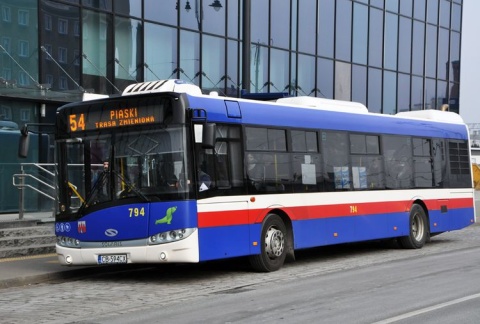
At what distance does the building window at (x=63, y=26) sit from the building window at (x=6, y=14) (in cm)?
148

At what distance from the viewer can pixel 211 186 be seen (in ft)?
38.4

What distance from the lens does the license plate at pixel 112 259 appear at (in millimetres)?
11406

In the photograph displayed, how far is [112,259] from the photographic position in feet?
37.7

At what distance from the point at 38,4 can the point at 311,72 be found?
495 inches

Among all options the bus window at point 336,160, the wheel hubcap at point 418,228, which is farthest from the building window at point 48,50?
the wheel hubcap at point 418,228

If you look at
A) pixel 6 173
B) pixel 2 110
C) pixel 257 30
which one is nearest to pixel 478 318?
pixel 6 173

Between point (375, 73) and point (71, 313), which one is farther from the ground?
point (375, 73)

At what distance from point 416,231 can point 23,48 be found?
436 inches

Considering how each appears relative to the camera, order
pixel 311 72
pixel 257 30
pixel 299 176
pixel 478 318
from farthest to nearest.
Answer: pixel 311 72 → pixel 257 30 → pixel 299 176 → pixel 478 318

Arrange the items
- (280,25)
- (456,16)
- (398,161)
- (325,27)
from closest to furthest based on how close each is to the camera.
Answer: (398,161), (280,25), (325,27), (456,16)

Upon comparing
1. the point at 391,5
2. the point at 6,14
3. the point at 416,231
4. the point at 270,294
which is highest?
the point at 391,5

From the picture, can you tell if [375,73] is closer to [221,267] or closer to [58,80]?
[58,80]

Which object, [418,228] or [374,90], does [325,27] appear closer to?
[374,90]

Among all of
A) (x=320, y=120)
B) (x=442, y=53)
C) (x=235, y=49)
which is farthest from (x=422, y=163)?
(x=442, y=53)
